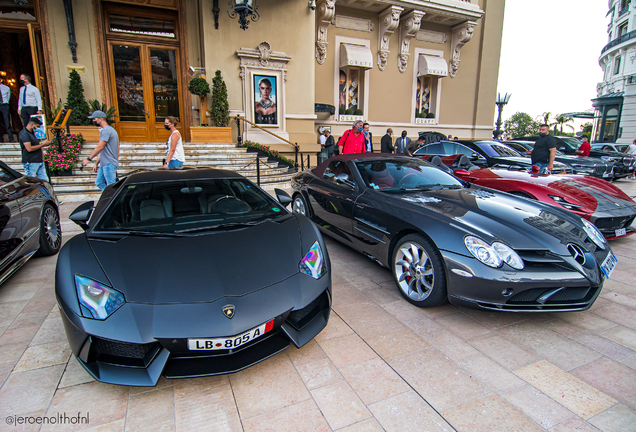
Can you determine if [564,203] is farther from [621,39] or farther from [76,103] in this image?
[621,39]

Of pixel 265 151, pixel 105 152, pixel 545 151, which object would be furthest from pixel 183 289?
pixel 265 151

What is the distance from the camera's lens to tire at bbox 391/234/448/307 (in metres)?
2.75

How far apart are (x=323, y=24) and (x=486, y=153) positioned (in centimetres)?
925

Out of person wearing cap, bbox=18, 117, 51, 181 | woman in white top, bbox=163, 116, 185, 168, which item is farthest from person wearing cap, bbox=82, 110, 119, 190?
person wearing cap, bbox=18, 117, 51, 181

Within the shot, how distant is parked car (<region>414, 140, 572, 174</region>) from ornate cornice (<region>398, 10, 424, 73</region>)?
26.4 feet

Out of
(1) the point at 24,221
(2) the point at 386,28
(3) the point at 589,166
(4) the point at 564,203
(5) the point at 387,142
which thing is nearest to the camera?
(1) the point at 24,221

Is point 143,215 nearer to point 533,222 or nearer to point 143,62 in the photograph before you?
point 533,222

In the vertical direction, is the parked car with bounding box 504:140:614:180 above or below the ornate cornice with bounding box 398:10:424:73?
below

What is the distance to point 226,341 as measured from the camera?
179 centimetres

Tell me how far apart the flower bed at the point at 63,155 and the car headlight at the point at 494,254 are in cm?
935

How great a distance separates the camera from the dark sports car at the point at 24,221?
3209 mm

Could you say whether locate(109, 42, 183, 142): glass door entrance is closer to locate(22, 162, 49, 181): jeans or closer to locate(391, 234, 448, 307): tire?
locate(22, 162, 49, 181): jeans

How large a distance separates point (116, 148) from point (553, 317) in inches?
267

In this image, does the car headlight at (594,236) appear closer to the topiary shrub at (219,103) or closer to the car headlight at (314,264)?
the car headlight at (314,264)
